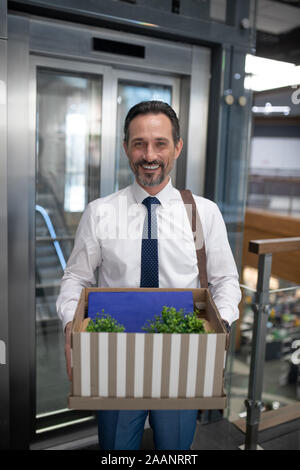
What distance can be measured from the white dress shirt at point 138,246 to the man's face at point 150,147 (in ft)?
0.38

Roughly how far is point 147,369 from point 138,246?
0.46 metres

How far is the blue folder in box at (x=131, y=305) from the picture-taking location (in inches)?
42.8

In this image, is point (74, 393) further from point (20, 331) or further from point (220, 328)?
point (20, 331)

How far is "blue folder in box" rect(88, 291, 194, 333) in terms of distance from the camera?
3.57 feet

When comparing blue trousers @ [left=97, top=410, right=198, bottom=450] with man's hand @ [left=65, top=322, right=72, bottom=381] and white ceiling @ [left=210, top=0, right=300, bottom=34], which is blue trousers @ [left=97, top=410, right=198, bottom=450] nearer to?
man's hand @ [left=65, top=322, right=72, bottom=381]

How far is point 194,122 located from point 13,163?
972 mm

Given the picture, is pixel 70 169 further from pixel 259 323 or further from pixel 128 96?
pixel 259 323

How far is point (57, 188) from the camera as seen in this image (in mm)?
4078

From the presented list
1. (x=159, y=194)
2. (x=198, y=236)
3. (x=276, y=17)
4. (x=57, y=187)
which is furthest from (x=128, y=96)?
(x=276, y=17)

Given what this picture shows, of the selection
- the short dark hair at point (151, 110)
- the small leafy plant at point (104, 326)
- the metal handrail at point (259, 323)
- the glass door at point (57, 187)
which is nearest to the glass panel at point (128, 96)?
the glass door at point (57, 187)

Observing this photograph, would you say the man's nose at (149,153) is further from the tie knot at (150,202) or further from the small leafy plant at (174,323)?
the small leafy plant at (174,323)

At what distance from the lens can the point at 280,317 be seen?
30.3 feet

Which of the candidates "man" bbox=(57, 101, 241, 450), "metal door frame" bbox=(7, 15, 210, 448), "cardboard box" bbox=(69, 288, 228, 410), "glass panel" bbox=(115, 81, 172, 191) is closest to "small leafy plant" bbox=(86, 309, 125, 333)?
"cardboard box" bbox=(69, 288, 228, 410)

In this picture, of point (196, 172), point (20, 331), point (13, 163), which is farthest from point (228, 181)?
point (20, 331)
